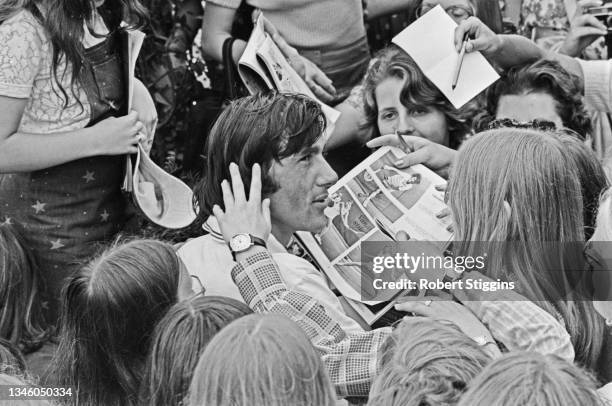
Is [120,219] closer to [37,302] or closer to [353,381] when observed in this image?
[37,302]

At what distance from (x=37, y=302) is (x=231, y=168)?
Answer: 0.83 metres

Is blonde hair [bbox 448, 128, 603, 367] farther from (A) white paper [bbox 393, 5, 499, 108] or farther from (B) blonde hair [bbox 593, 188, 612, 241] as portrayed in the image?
(A) white paper [bbox 393, 5, 499, 108]

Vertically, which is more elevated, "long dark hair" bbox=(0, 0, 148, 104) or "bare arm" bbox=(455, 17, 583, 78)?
"long dark hair" bbox=(0, 0, 148, 104)

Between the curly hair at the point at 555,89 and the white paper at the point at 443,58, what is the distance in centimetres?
19

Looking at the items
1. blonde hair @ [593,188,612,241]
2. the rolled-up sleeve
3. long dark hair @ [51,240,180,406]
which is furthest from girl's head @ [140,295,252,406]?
the rolled-up sleeve

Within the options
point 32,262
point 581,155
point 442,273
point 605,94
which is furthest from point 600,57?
point 32,262

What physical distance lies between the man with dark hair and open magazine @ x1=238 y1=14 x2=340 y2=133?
409mm

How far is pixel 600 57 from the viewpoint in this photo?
4113 mm

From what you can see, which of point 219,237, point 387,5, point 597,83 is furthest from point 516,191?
point 387,5

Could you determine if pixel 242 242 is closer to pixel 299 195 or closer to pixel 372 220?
pixel 299 195

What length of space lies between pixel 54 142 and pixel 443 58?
1.30 meters

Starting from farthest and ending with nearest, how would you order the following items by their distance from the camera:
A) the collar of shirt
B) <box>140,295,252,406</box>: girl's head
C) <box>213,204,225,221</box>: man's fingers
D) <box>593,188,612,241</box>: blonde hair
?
the collar of shirt < <box>213,204,225,221</box>: man's fingers < <box>593,188,612,241</box>: blonde hair < <box>140,295,252,406</box>: girl's head

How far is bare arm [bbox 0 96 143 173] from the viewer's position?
280 centimetres

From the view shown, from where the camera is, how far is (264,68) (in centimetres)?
327
